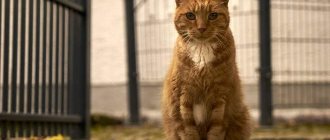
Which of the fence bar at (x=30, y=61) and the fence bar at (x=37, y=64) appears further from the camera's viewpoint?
the fence bar at (x=37, y=64)

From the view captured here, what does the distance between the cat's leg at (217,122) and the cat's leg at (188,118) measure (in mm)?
71

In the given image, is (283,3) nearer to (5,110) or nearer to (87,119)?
(87,119)

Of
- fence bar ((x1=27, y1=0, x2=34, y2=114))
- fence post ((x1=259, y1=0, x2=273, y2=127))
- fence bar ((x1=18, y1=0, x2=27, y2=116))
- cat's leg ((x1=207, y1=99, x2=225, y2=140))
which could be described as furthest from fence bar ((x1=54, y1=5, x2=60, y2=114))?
fence post ((x1=259, y1=0, x2=273, y2=127))

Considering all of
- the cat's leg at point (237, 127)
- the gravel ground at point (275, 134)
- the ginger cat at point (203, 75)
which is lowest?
the gravel ground at point (275, 134)

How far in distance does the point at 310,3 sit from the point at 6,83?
5.46m

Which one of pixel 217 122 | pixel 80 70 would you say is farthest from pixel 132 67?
pixel 217 122

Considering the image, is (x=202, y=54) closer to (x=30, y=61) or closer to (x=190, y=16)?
(x=190, y=16)

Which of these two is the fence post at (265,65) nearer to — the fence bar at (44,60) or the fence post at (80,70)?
the fence post at (80,70)

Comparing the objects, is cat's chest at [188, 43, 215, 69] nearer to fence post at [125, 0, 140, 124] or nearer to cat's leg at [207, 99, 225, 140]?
cat's leg at [207, 99, 225, 140]

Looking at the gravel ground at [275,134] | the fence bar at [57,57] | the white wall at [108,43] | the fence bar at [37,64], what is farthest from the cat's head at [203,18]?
the white wall at [108,43]

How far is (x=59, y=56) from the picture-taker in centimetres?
511

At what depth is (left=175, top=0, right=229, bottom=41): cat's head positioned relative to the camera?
292 centimetres

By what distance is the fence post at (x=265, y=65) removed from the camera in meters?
7.25

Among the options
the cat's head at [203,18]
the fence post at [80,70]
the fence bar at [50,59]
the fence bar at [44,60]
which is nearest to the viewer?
the cat's head at [203,18]
